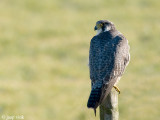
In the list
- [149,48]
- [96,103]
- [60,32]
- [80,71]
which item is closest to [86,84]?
[80,71]

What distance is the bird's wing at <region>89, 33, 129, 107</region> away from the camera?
8469 millimetres

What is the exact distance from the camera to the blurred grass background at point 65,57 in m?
14.8

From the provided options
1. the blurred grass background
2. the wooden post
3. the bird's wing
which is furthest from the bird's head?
the blurred grass background

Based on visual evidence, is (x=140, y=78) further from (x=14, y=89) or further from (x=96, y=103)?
(x=96, y=103)

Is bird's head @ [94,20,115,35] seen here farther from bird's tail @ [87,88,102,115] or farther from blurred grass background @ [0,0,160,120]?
blurred grass background @ [0,0,160,120]

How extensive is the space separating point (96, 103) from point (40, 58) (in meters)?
13.8

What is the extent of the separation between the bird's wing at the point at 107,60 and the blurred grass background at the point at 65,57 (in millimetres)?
4456

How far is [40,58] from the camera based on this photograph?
2116cm

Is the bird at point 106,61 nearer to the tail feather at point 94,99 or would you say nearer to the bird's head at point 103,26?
the tail feather at point 94,99

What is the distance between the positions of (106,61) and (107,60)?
0.04m

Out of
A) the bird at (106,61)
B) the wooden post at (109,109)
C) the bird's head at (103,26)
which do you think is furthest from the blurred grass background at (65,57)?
the wooden post at (109,109)

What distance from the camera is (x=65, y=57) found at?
71.6 feet

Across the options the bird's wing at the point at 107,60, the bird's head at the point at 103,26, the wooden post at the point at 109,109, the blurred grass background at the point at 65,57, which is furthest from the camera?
the blurred grass background at the point at 65,57

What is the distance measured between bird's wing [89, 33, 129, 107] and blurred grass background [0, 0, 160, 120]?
446 centimetres
